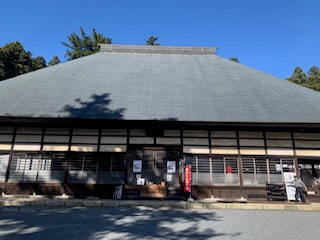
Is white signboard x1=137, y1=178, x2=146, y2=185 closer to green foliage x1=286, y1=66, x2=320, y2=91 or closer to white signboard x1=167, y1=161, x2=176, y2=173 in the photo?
white signboard x1=167, y1=161, x2=176, y2=173

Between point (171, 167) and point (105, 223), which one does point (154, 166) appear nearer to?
point (171, 167)

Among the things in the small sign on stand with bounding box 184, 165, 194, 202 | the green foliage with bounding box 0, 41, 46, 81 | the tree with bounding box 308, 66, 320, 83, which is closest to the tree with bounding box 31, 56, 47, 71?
the green foliage with bounding box 0, 41, 46, 81

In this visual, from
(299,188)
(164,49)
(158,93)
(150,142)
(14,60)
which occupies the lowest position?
(299,188)

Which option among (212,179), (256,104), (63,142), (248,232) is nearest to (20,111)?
(63,142)

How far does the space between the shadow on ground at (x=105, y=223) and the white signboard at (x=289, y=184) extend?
4.28 meters

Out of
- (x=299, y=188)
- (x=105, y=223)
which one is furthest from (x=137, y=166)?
(x=299, y=188)

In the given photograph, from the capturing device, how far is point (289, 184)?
9.20 meters

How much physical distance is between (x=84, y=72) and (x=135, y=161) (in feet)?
20.5

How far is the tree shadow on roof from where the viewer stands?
28.9 ft

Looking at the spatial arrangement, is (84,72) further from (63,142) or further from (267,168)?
(267,168)

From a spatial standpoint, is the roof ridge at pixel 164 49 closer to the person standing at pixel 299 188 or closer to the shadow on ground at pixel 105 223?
the person standing at pixel 299 188

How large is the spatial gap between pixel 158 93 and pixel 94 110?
3084mm

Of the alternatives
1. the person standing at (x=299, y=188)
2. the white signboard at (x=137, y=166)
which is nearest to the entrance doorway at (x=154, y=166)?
the white signboard at (x=137, y=166)

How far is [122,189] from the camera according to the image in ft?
29.5
